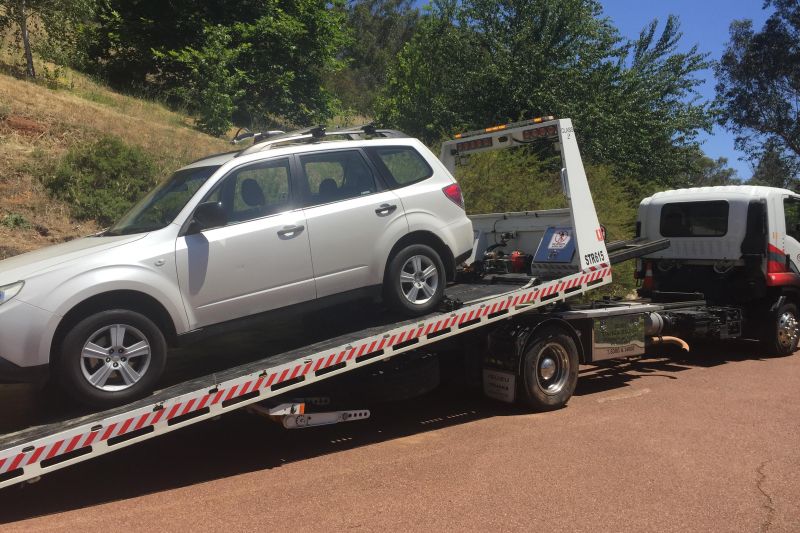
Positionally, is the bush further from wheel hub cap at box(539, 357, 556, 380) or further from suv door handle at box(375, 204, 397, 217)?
wheel hub cap at box(539, 357, 556, 380)

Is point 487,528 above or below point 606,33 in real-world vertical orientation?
below

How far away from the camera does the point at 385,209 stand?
644cm

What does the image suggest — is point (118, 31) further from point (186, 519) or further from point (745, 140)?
point (745, 140)

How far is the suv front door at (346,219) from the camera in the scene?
238 inches

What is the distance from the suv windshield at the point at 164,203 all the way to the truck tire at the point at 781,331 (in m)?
8.00

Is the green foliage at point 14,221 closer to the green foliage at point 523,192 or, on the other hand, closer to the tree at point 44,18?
the green foliage at point 523,192

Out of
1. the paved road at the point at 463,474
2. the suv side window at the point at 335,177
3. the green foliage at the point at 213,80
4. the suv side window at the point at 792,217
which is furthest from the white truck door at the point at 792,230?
the green foliage at the point at 213,80

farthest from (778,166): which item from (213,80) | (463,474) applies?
(463,474)

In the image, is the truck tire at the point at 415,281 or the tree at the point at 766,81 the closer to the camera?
the truck tire at the point at 415,281

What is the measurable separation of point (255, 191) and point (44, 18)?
16.5 meters

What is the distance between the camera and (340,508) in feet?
15.6

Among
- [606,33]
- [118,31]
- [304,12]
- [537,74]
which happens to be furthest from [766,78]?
[118,31]

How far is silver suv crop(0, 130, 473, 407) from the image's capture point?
4879 mm

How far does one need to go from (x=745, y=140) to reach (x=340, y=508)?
3515 centimetres
